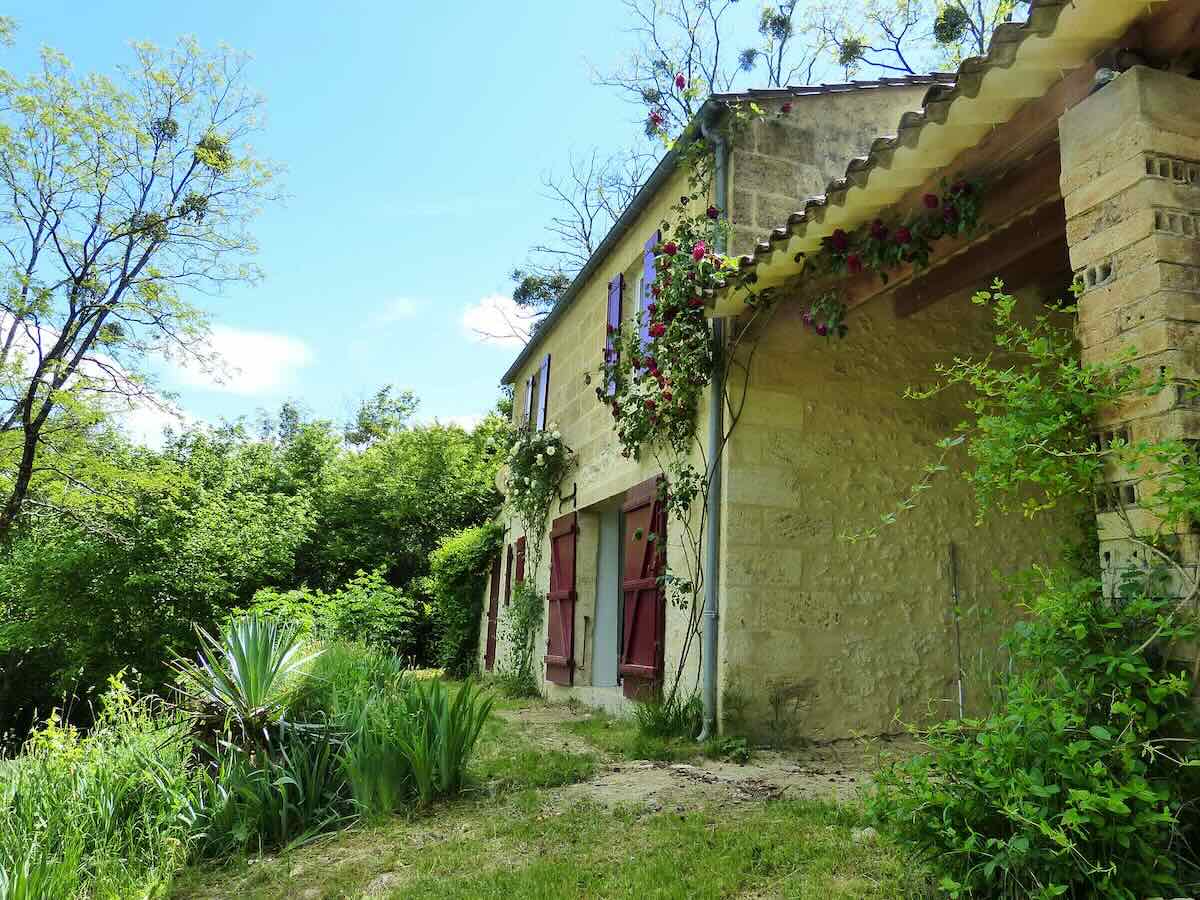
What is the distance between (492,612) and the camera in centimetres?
1150

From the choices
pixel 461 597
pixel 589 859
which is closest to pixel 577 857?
pixel 589 859

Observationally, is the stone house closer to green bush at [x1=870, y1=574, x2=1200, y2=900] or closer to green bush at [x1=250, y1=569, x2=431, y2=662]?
green bush at [x1=870, y1=574, x2=1200, y2=900]

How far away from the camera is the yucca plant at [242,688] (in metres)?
4.23

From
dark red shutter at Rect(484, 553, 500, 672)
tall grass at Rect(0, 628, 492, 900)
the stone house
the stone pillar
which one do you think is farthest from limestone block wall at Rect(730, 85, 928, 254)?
dark red shutter at Rect(484, 553, 500, 672)

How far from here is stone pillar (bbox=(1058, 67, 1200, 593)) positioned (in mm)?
2215

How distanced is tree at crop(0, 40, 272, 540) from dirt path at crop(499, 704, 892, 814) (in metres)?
9.15

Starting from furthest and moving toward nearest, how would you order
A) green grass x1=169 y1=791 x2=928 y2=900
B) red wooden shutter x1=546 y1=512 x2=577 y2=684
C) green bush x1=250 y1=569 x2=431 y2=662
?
green bush x1=250 y1=569 x2=431 y2=662 → red wooden shutter x1=546 y1=512 x2=577 y2=684 → green grass x1=169 y1=791 x2=928 y2=900

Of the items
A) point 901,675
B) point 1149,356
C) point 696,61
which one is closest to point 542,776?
point 901,675

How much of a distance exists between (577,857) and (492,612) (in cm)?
866

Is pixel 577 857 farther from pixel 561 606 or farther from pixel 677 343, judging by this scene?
pixel 561 606

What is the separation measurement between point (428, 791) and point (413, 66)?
917 cm

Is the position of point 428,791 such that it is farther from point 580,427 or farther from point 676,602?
point 580,427

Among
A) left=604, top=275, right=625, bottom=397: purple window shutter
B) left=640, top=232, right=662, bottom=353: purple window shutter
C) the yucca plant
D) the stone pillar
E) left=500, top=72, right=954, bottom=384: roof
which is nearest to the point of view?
the stone pillar

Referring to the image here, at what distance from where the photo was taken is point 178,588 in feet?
39.4
